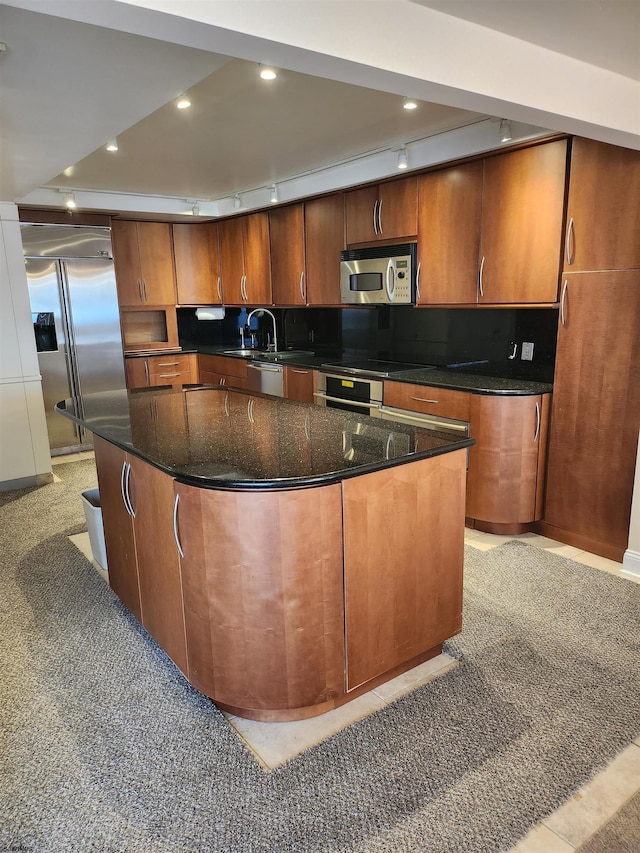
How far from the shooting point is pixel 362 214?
4133 mm

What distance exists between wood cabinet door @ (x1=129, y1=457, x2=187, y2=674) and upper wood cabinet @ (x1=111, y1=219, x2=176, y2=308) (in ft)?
12.9

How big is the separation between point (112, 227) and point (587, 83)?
14.8 feet

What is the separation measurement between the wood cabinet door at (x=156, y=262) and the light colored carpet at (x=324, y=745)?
3842 mm

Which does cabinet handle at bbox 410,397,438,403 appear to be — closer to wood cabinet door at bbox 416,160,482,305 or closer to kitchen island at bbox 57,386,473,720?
wood cabinet door at bbox 416,160,482,305

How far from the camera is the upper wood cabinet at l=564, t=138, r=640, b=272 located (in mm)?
2666

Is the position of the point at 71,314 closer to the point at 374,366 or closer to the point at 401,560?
the point at 374,366

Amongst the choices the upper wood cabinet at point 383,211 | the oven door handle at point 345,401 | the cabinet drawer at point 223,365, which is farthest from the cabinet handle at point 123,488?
the cabinet drawer at point 223,365

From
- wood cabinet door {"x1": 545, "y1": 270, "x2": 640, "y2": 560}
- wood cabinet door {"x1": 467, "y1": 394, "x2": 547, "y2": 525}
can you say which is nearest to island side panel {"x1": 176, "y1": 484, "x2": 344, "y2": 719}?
wood cabinet door {"x1": 467, "y1": 394, "x2": 547, "y2": 525}

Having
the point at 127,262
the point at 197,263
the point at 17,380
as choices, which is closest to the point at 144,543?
the point at 17,380

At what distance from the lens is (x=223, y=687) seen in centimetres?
188

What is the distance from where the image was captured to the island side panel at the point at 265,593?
1.73 metres

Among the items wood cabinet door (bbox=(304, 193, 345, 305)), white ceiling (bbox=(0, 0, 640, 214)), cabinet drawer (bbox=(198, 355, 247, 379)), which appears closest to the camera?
white ceiling (bbox=(0, 0, 640, 214))

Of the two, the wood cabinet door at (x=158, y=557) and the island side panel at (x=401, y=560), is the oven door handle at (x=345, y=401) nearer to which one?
the island side panel at (x=401, y=560)

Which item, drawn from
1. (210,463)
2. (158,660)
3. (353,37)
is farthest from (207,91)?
(158,660)
